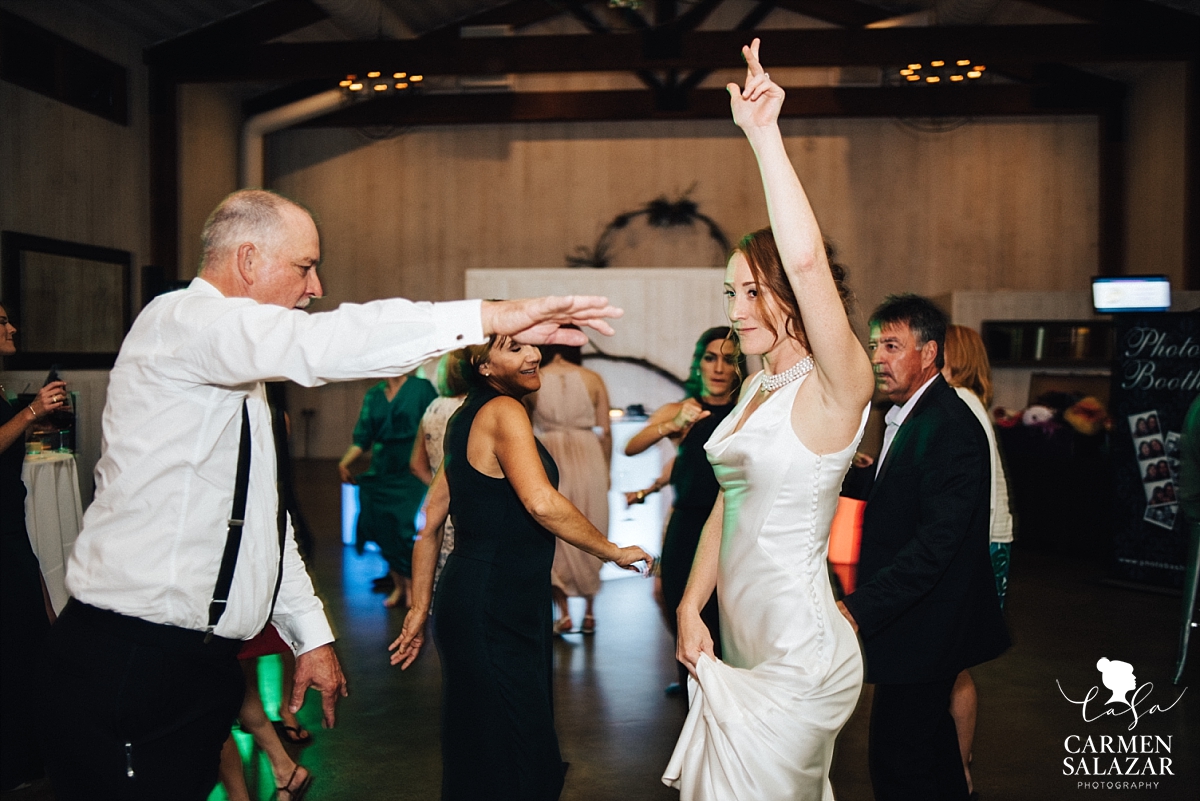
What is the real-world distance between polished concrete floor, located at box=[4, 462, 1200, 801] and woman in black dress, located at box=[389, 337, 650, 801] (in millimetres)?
879

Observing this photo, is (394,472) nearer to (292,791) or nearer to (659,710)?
(659,710)

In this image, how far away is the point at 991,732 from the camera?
364 centimetres

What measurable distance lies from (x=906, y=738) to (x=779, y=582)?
0.79 metres

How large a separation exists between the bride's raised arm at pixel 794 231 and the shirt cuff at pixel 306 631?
1045 millimetres

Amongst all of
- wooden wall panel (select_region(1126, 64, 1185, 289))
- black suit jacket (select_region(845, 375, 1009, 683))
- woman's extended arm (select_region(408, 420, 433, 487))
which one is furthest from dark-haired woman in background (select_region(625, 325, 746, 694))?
wooden wall panel (select_region(1126, 64, 1185, 289))

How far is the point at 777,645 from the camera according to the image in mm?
1696

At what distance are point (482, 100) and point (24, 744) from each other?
964cm

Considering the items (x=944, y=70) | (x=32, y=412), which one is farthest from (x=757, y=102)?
(x=944, y=70)

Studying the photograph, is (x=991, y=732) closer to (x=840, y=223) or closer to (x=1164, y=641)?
(x=1164, y=641)

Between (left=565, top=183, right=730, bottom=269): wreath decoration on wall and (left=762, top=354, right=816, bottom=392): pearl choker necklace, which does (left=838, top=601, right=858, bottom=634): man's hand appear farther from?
(left=565, top=183, right=730, bottom=269): wreath decoration on wall

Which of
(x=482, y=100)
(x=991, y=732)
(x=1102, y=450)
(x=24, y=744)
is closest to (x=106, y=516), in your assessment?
(x=24, y=744)

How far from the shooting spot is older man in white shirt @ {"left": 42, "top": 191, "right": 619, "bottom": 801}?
4.65 feet

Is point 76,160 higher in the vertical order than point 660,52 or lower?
lower

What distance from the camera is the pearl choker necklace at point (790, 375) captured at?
175 cm
